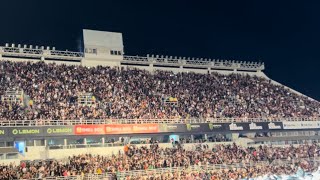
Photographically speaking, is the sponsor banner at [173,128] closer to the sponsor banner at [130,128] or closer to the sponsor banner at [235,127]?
the sponsor banner at [130,128]

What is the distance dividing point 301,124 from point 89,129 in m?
30.5

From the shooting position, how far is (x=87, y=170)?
4741cm

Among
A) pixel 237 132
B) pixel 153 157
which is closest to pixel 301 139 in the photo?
pixel 237 132

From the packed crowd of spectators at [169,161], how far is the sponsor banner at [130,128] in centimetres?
168

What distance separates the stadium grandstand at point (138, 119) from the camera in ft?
161

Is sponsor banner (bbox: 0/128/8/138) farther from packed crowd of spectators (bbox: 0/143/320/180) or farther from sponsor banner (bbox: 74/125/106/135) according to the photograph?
sponsor banner (bbox: 74/125/106/135)

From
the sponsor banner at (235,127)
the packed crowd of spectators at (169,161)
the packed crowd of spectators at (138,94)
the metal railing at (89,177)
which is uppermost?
the packed crowd of spectators at (138,94)

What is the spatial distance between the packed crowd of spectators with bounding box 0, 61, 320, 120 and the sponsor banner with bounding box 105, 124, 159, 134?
4.95 ft

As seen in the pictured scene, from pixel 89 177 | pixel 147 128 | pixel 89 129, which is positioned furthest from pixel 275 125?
pixel 89 177

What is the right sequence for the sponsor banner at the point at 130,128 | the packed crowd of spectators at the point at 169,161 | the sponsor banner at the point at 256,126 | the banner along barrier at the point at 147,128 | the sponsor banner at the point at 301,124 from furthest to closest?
the sponsor banner at the point at 301,124 → the sponsor banner at the point at 256,126 → the sponsor banner at the point at 130,128 → the banner along barrier at the point at 147,128 → the packed crowd of spectators at the point at 169,161

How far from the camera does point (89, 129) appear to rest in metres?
51.8

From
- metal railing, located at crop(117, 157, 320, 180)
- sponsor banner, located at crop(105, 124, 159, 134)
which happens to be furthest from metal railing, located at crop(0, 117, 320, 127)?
metal railing, located at crop(117, 157, 320, 180)

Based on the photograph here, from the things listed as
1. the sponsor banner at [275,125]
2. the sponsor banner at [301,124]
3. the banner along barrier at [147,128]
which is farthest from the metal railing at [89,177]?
the sponsor banner at [301,124]

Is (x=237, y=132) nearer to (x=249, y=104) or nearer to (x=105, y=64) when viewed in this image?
(x=249, y=104)
